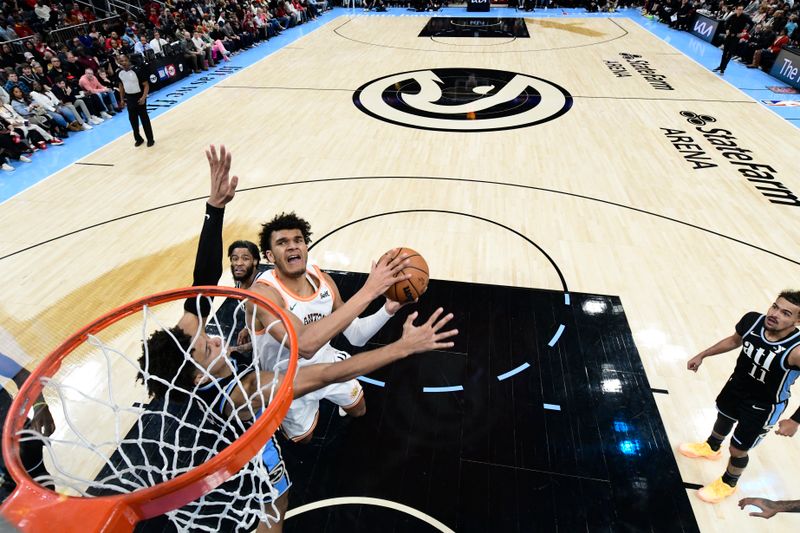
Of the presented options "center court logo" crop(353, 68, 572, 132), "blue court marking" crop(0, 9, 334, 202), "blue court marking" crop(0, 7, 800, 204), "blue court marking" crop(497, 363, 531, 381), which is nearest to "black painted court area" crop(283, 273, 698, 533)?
"blue court marking" crop(497, 363, 531, 381)

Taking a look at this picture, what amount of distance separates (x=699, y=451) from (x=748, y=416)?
58cm

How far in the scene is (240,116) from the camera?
984 cm

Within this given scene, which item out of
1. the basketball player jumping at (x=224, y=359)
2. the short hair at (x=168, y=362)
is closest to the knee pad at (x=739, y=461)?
the basketball player jumping at (x=224, y=359)

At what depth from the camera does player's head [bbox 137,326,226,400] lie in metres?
2.36

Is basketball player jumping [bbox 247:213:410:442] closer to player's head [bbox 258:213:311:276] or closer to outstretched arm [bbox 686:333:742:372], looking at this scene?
player's head [bbox 258:213:311:276]

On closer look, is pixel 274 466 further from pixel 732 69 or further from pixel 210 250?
pixel 732 69

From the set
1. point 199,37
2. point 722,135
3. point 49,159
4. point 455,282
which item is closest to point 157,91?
point 199,37

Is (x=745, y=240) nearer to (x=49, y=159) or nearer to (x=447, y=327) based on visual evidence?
(x=447, y=327)

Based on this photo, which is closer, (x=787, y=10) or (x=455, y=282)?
(x=455, y=282)

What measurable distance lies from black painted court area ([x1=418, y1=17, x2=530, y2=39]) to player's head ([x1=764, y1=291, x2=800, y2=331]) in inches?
→ 628

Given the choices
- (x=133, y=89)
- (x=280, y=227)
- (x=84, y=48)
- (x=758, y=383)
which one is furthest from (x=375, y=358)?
(x=84, y=48)

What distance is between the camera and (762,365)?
9.07ft

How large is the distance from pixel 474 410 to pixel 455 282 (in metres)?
1.70

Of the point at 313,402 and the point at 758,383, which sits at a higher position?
the point at 758,383
